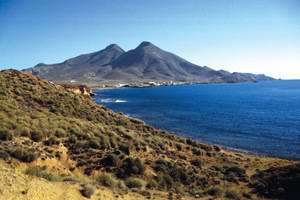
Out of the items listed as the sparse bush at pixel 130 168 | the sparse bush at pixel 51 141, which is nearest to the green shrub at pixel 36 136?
the sparse bush at pixel 51 141

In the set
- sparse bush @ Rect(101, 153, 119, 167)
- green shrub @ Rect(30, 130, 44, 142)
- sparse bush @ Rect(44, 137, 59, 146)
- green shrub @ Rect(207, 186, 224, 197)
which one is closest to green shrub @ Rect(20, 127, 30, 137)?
green shrub @ Rect(30, 130, 44, 142)

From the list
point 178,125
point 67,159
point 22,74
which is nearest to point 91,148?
point 67,159

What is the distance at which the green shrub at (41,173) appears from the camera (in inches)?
381

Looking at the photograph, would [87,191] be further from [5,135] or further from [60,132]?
[60,132]

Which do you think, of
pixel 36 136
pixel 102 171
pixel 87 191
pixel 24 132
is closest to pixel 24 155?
pixel 36 136

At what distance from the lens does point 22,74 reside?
3231 cm

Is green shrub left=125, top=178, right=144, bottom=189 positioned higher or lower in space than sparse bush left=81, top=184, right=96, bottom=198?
lower

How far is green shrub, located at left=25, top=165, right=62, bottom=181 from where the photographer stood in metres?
9.68

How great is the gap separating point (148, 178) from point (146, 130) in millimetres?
15910

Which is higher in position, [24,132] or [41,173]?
[24,132]

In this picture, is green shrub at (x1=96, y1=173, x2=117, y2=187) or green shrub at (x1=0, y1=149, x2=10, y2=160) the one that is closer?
green shrub at (x1=0, y1=149, x2=10, y2=160)

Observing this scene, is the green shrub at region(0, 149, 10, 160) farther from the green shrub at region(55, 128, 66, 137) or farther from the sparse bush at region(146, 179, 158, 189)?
the sparse bush at region(146, 179, 158, 189)

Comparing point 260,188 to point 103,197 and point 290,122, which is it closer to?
point 103,197

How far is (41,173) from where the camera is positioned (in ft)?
32.7
